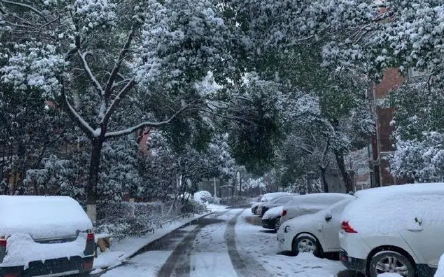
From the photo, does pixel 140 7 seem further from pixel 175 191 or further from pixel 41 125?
pixel 175 191


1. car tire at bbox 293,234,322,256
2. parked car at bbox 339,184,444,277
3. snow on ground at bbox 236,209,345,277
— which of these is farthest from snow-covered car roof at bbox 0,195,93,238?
car tire at bbox 293,234,322,256

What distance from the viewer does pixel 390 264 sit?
24.9 ft

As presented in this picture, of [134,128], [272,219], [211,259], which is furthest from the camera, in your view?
[272,219]

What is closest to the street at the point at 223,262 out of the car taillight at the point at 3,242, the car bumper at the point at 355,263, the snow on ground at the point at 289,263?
the snow on ground at the point at 289,263

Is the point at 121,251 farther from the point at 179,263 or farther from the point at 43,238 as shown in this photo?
the point at 43,238

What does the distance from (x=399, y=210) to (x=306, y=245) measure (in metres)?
3.72

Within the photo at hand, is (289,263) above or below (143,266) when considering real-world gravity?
above

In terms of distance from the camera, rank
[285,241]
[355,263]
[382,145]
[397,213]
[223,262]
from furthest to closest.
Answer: [382,145] → [285,241] → [223,262] → [355,263] → [397,213]

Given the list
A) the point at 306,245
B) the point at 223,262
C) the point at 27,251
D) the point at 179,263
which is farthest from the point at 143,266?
the point at 306,245

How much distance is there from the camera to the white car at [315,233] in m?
10.7

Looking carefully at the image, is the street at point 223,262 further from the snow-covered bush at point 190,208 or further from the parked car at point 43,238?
the snow-covered bush at point 190,208

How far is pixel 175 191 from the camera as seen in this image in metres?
29.0

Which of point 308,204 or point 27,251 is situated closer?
point 27,251

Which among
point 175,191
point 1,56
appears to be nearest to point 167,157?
point 175,191
